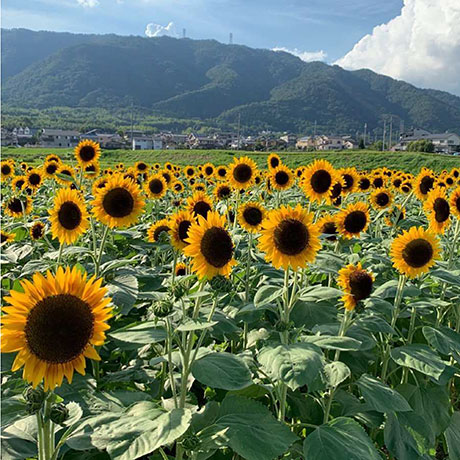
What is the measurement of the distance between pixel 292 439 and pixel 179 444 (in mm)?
465

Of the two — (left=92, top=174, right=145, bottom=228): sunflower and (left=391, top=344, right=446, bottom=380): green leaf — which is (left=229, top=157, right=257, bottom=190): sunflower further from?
(left=391, top=344, right=446, bottom=380): green leaf

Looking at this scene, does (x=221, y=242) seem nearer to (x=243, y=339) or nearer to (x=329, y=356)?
(x=243, y=339)

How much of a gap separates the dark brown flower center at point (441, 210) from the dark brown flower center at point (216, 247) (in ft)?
9.32

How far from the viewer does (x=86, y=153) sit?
7473 millimetres

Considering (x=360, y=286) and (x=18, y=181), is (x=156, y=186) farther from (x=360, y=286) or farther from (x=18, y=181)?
(x=360, y=286)

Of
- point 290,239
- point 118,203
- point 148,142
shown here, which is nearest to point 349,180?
point 118,203

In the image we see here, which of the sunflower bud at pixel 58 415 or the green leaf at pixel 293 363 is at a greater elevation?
the green leaf at pixel 293 363

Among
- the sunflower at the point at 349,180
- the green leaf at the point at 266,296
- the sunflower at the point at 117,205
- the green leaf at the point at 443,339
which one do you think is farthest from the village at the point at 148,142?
the green leaf at the point at 266,296

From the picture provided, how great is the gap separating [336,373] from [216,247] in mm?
865

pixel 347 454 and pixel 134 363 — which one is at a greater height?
pixel 347 454

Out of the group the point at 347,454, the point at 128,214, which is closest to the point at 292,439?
the point at 347,454

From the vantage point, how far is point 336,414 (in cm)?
302

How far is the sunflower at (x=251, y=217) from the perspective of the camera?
3.95 meters

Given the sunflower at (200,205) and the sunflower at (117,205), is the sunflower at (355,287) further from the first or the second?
the sunflower at (117,205)
